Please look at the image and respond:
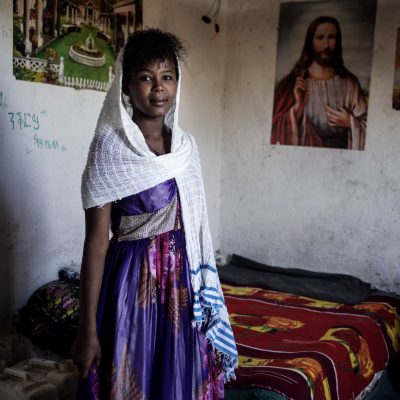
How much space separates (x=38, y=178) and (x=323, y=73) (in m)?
1.90

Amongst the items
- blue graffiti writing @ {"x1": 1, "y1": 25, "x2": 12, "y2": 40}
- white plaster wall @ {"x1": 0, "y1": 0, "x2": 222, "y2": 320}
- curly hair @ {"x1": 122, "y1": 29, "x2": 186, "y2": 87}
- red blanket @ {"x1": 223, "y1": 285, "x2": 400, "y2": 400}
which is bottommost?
red blanket @ {"x1": 223, "y1": 285, "x2": 400, "y2": 400}

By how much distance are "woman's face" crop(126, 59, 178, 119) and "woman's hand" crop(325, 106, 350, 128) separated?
2.10 meters

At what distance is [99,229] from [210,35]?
2.54 meters

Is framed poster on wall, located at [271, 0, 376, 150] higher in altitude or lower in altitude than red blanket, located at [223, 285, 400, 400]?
higher

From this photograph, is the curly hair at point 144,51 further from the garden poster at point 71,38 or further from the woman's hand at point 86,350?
the garden poster at point 71,38

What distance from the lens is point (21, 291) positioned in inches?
106

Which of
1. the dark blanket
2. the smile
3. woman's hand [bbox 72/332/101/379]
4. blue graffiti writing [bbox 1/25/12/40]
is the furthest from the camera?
the dark blanket

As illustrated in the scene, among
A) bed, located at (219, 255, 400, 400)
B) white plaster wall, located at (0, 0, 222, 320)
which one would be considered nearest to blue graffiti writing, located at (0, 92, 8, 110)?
white plaster wall, located at (0, 0, 222, 320)

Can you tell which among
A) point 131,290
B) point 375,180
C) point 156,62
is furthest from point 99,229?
point 375,180

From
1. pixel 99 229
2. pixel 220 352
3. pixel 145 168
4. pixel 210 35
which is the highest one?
pixel 210 35

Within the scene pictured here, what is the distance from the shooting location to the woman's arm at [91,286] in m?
1.53

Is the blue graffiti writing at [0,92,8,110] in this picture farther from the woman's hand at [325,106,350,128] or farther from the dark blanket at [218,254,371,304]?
the woman's hand at [325,106,350,128]

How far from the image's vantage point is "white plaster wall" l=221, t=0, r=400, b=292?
11.2 ft

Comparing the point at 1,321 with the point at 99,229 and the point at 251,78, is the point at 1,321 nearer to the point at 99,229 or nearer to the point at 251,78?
the point at 99,229
